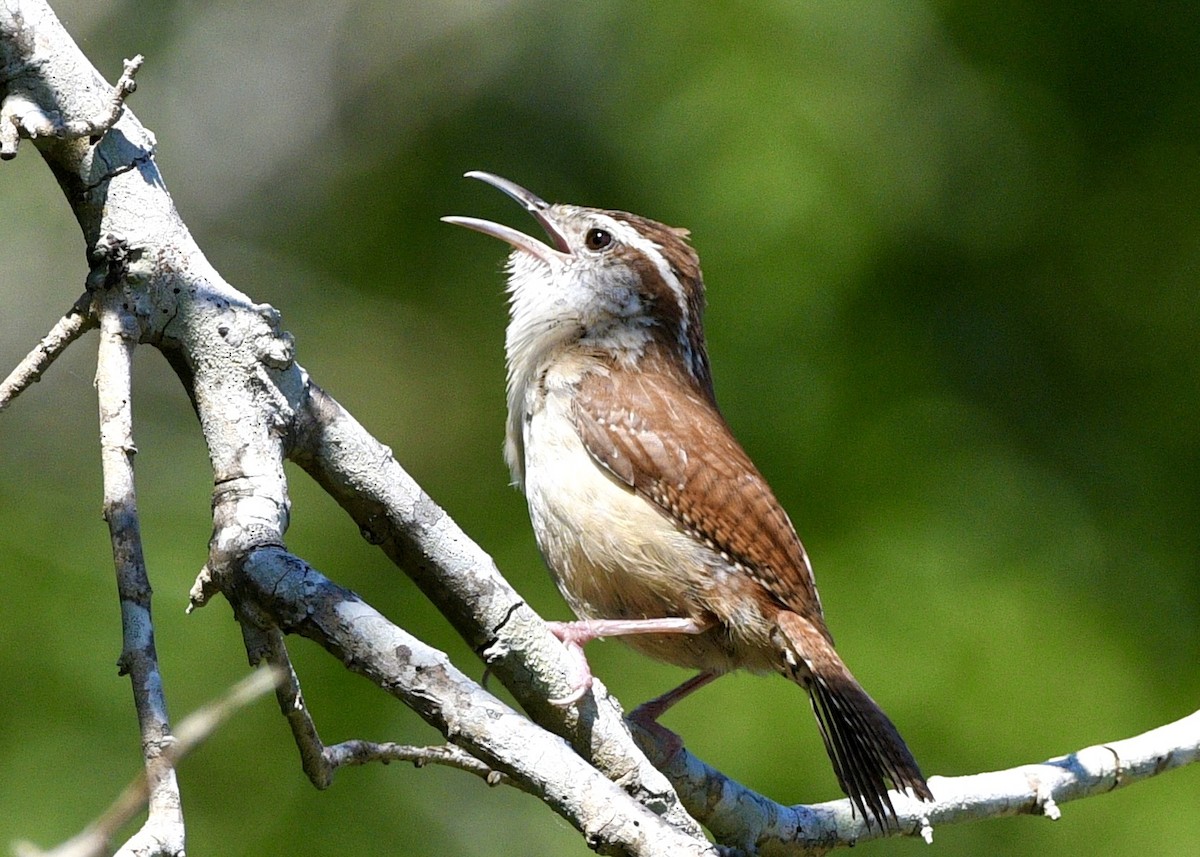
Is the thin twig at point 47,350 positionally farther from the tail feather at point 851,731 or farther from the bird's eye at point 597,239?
the bird's eye at point 597,239

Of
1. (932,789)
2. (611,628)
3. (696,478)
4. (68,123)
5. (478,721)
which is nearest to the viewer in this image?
(478,721)

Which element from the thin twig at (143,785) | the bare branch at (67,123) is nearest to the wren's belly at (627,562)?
the bare branch at (67,123)

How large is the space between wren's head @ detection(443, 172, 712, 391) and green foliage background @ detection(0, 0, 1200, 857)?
163cm

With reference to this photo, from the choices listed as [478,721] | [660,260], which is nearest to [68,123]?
[478,721]

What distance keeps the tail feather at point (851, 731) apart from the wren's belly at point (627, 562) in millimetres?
122

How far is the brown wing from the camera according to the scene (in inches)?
143

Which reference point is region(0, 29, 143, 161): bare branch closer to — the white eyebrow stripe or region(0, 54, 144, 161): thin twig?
region(0, 54, 144, 161): thin twig

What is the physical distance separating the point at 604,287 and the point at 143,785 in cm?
289

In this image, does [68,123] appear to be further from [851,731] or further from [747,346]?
[747,346]

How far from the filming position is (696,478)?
12.2 feet

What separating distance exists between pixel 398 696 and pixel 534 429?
1636 mm

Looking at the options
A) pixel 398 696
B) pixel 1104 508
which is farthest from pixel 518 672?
pixel 1104 508

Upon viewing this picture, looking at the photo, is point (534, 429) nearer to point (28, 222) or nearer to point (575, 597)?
point (575, 597)

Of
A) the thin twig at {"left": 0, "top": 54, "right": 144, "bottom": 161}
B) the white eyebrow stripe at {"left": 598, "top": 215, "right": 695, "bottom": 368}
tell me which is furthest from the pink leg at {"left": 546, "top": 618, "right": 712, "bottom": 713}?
the thin twig at {"left": 0, "top": 54, "right": 144, "bottom": 161}
